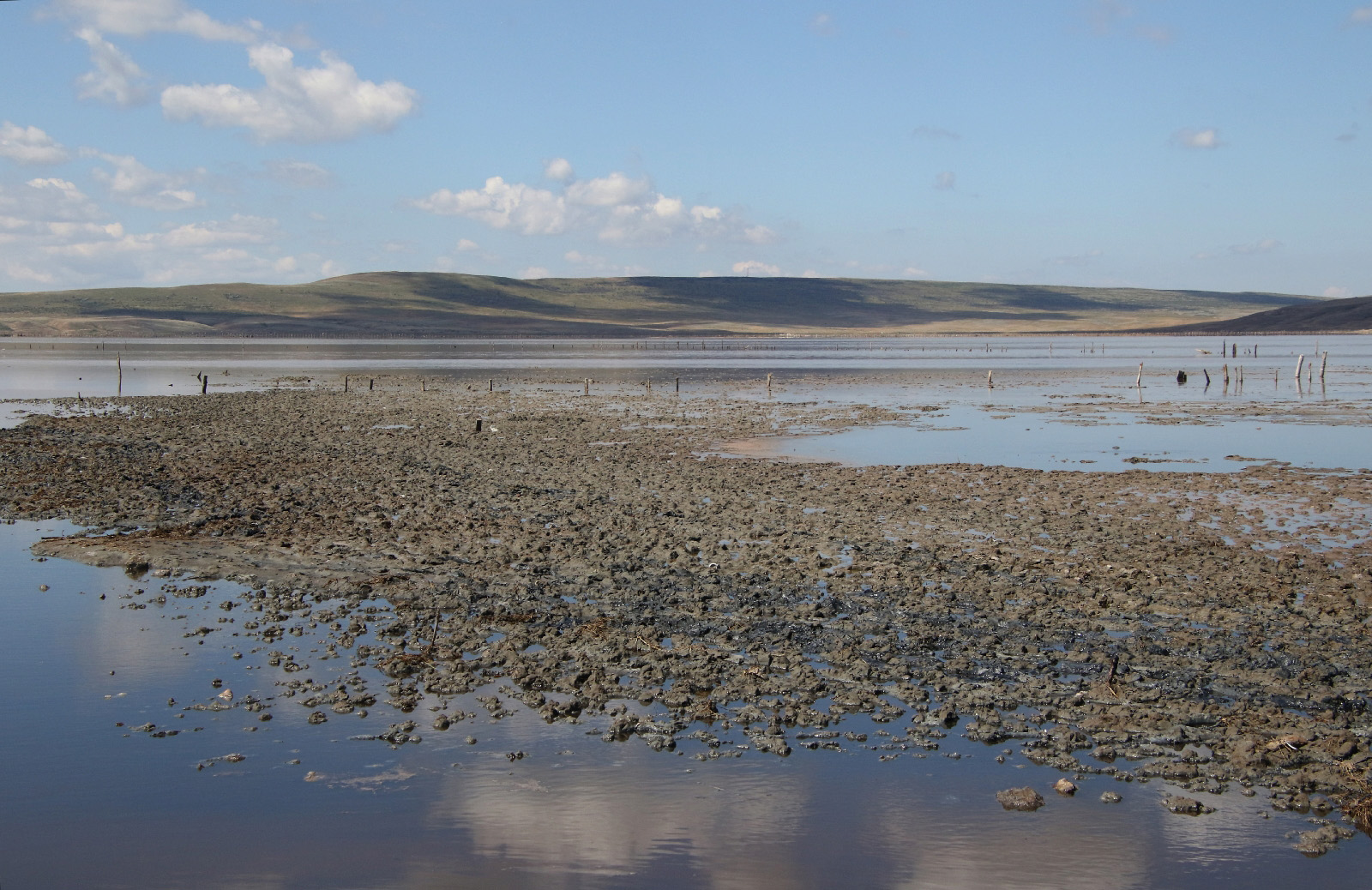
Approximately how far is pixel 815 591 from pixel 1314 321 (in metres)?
170

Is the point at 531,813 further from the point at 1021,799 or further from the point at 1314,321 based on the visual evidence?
the point at 1314,321

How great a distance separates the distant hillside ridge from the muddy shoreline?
146 meters

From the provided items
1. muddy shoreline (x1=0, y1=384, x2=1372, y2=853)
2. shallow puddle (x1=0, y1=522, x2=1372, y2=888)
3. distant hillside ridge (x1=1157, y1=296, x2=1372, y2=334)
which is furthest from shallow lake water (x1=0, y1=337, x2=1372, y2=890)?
distant hillside ridge (x1=1157, y1=296, x2=1372, y2=334)

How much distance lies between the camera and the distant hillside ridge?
14512 centimetres

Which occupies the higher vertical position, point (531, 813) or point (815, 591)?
point (815, 591)

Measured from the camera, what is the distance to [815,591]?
11.4 m

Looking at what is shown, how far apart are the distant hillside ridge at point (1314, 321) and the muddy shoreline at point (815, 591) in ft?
478

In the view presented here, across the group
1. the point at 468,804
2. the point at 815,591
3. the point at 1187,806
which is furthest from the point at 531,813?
the point at 815,591

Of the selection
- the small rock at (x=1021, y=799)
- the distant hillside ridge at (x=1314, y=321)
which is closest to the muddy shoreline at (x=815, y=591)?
the small rock at (x=1021, y=799)

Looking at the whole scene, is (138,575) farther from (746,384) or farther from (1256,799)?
(746,384)

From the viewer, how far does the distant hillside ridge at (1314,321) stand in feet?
476

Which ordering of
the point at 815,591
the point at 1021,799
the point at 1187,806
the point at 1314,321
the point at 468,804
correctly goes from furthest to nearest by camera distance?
the point at 1314,321, the point at 815,591, the point at 468,804, the point at 1021,799, the point at 1187,806

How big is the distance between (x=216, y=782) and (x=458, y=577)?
4.71 metres

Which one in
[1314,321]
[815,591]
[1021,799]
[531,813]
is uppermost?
[1314,321]
